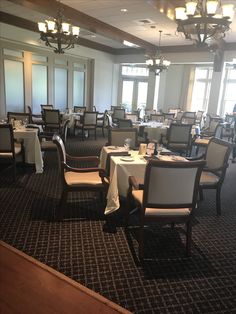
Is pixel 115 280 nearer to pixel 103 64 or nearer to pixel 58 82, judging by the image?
pixel 58 82

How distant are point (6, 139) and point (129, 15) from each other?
4504 mm

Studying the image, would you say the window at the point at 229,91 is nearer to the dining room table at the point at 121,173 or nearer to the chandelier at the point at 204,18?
the chandelier at the point at 204,18

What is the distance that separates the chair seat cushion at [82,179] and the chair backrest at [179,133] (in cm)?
273

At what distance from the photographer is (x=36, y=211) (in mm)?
3332

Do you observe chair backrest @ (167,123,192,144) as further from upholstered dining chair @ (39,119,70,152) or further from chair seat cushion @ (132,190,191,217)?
chair seat cushion @ (132,190,191,217)

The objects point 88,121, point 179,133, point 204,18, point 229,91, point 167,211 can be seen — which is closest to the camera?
point 167,211

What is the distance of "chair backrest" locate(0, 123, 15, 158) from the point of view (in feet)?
13.4

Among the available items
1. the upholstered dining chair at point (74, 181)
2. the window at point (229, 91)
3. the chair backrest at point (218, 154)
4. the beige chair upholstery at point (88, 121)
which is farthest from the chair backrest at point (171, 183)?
the window at point (229, 91)

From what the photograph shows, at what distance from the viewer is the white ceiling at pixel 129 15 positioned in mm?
5828

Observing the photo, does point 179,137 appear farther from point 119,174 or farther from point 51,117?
point 51,117

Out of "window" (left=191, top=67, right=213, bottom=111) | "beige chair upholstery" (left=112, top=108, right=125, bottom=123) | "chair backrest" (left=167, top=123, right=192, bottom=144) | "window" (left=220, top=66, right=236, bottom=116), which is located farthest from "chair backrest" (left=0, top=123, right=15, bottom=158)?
"window" (left=191, top=67, right=213, bottom=111)

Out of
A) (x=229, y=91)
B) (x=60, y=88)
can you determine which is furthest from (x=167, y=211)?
(x=229, y=91)

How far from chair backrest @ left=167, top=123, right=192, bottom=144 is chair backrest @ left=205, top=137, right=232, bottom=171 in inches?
71.6

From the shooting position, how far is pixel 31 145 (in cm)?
482
